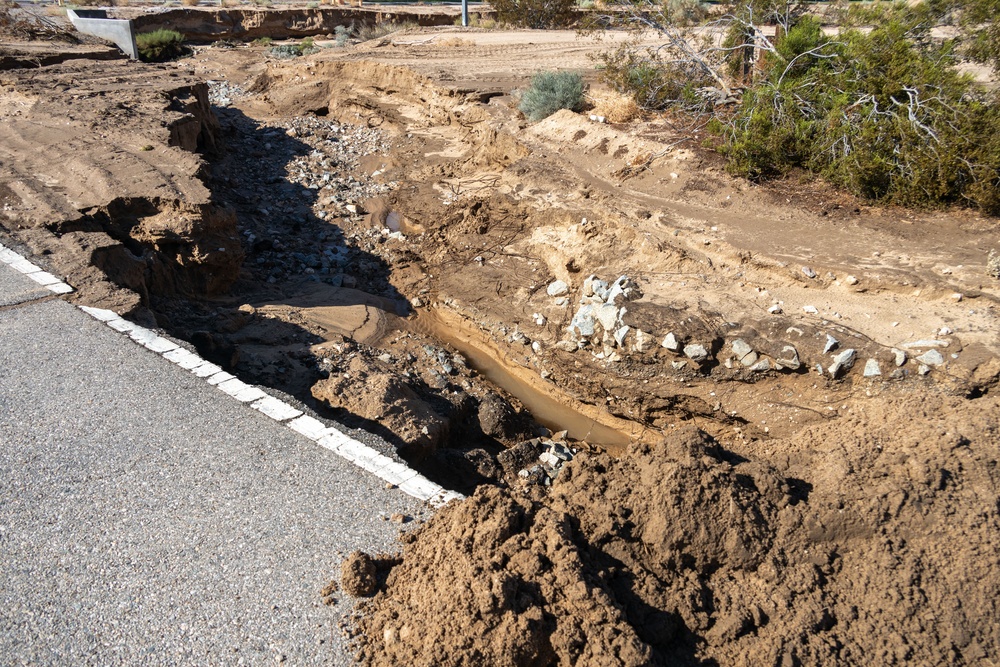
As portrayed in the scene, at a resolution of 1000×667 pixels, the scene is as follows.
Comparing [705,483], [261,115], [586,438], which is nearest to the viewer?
[705,483]

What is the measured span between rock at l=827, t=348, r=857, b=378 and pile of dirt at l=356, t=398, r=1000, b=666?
5.42 ft

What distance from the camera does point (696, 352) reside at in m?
7.21

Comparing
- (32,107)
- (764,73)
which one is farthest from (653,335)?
(32,107)

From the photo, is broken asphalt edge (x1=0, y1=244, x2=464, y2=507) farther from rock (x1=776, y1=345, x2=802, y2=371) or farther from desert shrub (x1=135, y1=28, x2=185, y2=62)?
desert shrub (x1=135, y1=28, x2=185, y2=62)

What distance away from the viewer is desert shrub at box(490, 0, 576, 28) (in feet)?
69.0

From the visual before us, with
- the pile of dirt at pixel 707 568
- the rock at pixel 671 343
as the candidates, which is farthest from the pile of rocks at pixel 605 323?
the pile of dirt at pixel 707 568

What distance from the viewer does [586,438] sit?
302 inches

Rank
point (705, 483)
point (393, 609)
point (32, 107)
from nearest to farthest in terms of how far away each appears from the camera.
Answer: point (393, 609), point (705, 483), point (32, 107)

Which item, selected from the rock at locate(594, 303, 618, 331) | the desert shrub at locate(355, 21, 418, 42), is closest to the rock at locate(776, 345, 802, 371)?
the rock at locate(594, 303, 618, 331)

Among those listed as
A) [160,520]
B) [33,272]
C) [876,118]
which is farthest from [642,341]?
[33,272]

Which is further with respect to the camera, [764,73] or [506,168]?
[506,168]

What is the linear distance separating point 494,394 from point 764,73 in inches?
261

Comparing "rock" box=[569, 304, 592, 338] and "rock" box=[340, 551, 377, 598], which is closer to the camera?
"rock" box=[340, 551, 377, 598]

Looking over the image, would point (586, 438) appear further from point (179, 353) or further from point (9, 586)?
point (9, 586)
